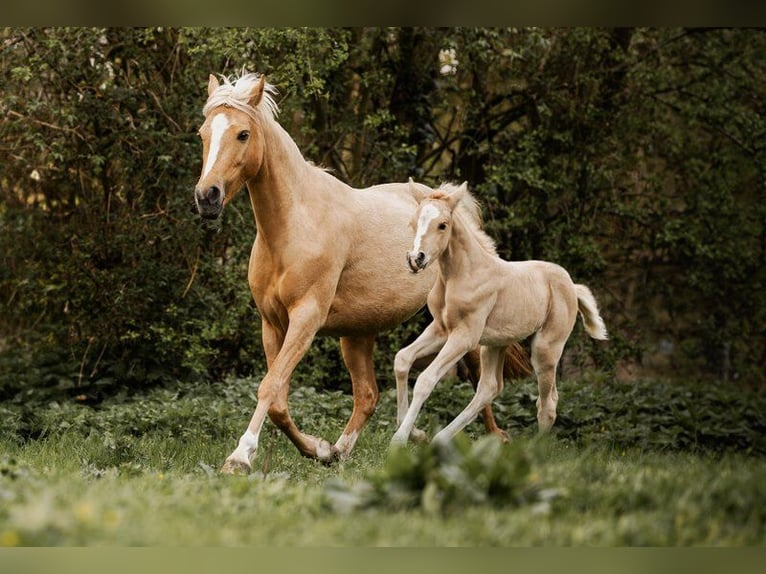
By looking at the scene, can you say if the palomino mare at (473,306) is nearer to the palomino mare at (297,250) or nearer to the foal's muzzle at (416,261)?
the foal's muzzle at (416,261)

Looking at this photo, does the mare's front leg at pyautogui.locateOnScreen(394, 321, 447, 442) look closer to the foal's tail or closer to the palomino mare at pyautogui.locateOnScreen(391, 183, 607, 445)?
the palomino mare at pyautogui.locateOnScreen(391, 183, 607, 445)

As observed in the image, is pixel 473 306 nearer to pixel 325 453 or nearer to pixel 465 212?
pixel 465 212

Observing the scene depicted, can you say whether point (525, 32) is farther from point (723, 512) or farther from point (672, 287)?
point (723, 512)

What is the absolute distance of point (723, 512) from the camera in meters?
3.84

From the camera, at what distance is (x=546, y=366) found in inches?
308

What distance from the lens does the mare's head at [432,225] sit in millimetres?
6502

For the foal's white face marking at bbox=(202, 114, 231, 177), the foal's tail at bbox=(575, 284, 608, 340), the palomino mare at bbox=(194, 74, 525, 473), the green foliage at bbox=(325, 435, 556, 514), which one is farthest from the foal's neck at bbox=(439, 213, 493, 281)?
the green foliage at bbox=(325, 435, 556, 514)

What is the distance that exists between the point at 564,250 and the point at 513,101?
2.49 m

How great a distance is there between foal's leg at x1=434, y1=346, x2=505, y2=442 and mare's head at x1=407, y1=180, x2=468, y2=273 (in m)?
1.26

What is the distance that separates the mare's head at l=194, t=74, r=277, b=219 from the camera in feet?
21.3

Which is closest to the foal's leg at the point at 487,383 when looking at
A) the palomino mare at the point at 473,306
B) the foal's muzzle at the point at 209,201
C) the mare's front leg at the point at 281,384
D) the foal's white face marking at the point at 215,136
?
the palomino mare at the point at 473,306

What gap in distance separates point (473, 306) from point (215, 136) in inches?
87.3

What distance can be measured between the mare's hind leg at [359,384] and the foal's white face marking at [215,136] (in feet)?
7.81
